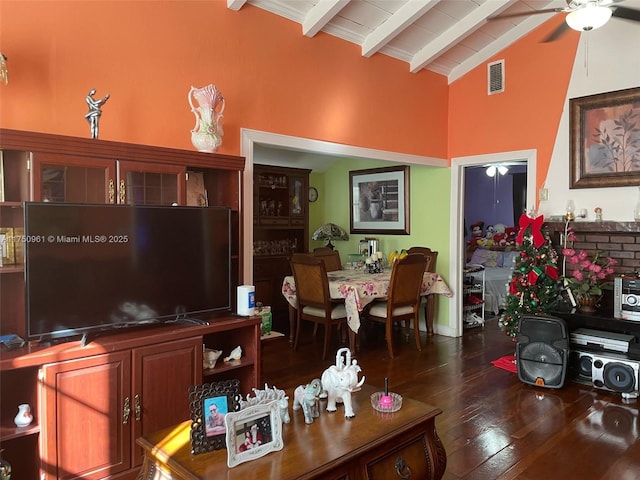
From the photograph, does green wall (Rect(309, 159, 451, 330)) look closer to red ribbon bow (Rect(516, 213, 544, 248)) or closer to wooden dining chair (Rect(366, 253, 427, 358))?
wooden dining chair (Rect(366, 253, 427, 358))

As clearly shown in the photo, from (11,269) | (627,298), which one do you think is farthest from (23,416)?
(627,298)

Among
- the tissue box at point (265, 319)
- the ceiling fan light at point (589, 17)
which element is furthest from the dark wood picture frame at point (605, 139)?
the tissue box at point (265, 319)

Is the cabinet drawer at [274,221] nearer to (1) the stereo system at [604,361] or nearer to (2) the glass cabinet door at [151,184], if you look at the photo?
(2) the glass cabinet door at [151,184]

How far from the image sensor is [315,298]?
4.73 meters

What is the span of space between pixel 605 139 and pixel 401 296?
7.76ft

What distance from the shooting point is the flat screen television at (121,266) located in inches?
90.0

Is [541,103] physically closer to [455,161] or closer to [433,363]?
[455,161]

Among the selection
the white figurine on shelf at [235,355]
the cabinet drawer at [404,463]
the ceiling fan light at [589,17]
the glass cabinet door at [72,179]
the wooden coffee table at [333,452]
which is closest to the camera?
the wooden coffee table at [333,452]

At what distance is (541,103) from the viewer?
4.77 m

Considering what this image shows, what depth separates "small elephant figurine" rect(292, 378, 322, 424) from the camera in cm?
207

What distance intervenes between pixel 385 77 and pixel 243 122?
188 cm

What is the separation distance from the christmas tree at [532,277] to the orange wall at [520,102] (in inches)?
23.1

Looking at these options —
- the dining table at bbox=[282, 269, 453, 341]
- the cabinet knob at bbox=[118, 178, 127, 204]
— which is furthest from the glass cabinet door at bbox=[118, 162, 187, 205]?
the dining table at bbox=[282, 269, 453, 341]

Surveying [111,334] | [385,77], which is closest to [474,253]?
[385,77]
